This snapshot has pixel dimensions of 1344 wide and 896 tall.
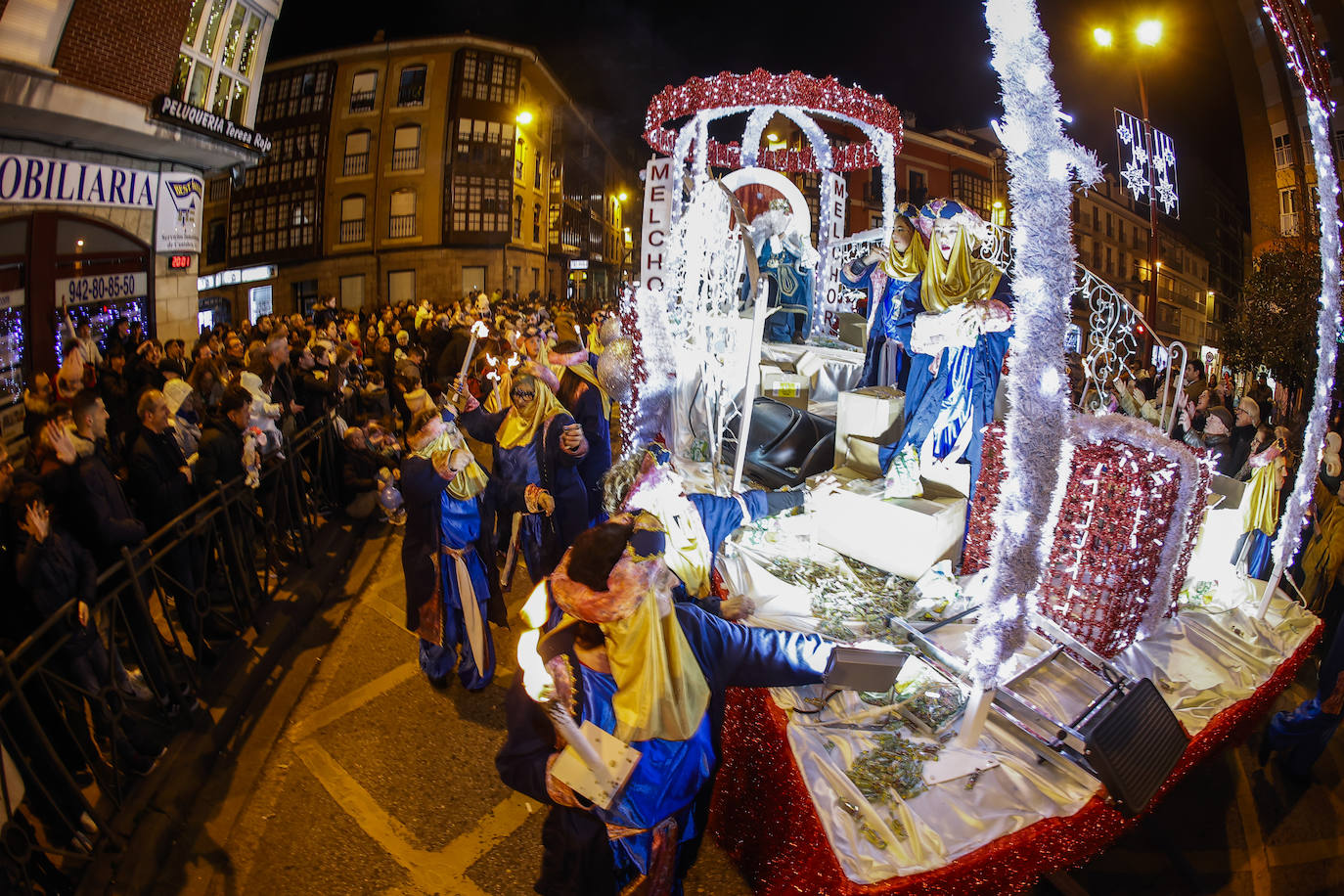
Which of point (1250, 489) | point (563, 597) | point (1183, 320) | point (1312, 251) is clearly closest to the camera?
point (563, 597)

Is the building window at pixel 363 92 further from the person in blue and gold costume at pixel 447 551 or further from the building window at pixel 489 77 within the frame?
the person in blue and gold costume at pixel 447 551

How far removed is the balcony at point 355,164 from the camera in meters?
33.2

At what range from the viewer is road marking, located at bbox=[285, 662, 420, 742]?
4.41 meters

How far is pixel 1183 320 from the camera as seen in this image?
44.6 meters

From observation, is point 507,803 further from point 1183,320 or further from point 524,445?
point 1183,320

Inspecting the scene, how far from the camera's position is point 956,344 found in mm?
4707

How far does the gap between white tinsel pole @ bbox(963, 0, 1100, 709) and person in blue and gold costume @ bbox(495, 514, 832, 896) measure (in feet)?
3.04

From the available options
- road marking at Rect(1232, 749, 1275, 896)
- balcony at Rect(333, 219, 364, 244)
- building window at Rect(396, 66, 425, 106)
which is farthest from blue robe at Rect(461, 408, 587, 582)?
building window at Rect(396, 66, 425, 106)

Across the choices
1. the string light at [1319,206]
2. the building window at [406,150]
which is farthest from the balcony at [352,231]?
the string light at [1319,206]

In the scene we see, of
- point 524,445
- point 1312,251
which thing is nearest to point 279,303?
point 524,445

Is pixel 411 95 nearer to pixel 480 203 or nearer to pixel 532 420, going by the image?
pixel 480 203

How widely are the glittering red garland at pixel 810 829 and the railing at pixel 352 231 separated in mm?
35293

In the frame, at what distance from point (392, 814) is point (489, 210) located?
113 ft

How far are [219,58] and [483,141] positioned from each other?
21.3 meters
